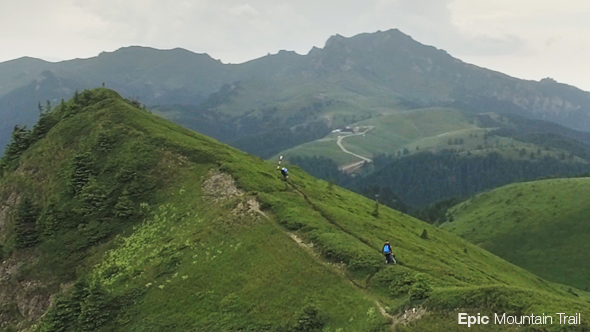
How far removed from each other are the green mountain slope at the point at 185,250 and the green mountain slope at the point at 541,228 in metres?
91.6

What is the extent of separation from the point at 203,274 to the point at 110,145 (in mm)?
31464

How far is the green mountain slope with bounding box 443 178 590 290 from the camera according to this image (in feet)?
462

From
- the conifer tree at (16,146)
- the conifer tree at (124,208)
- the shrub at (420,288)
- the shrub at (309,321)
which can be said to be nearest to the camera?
the shrub at (420,288)

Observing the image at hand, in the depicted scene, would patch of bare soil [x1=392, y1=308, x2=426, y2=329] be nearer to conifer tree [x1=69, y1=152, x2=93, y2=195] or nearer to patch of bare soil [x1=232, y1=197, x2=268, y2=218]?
patch of bare soil [x1=232, y1=197, x2=268, y2=218]

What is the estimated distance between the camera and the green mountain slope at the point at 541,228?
462 feet

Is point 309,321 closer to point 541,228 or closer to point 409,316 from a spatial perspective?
point 409,316

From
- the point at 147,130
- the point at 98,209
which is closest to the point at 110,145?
the point at 147,130

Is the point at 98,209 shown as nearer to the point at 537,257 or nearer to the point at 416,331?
the point at 416,331

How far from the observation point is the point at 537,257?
479ft

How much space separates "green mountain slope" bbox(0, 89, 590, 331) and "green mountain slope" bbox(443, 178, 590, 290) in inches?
3605

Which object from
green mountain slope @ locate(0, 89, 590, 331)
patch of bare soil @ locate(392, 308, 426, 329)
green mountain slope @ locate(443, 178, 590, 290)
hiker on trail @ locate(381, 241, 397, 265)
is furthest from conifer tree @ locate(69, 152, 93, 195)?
green mountain slope @ locate(443, 178, 590, 290)

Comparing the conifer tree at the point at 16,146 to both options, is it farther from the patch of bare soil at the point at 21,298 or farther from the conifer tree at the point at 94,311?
the conifer tree at the point at 94,311

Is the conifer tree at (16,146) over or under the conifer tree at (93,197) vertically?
over

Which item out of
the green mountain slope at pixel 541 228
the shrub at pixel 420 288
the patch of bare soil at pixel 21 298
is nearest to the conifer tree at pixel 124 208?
the patch of bare soil at pixel 21 298
